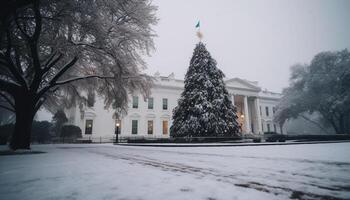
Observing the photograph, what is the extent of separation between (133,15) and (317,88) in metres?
32.7

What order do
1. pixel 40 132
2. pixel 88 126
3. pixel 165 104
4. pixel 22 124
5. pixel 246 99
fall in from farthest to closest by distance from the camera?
pixel 246 99 → pixel 165 104 → pixel 88 126 → pixel 40 132 → pixel 22 124

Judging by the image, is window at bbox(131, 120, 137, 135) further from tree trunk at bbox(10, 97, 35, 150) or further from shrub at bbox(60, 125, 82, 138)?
tree trunk at bbox(10, 97, 35, 150)

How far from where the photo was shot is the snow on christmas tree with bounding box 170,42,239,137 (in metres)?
21.2

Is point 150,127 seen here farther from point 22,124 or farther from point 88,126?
point 22,124

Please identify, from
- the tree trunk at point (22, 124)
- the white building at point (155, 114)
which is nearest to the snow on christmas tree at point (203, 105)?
the white building at point (155, 114)

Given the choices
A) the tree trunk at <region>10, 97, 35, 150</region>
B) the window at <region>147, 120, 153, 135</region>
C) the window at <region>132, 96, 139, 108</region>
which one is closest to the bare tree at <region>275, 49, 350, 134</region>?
the window at <region>147, 120, 153, 135</region>

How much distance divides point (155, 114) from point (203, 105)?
19.8 meters

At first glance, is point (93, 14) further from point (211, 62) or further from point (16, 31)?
point (211, 62)

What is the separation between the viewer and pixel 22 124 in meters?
12.0

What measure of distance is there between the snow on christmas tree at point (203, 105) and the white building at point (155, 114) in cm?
608

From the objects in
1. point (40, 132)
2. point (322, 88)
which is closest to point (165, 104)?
point (40, 132)

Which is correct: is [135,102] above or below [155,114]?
above

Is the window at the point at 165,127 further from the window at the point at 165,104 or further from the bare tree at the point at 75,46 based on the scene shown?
the bare tree at the point at 75,46

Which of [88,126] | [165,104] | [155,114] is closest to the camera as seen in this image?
[88,126]
